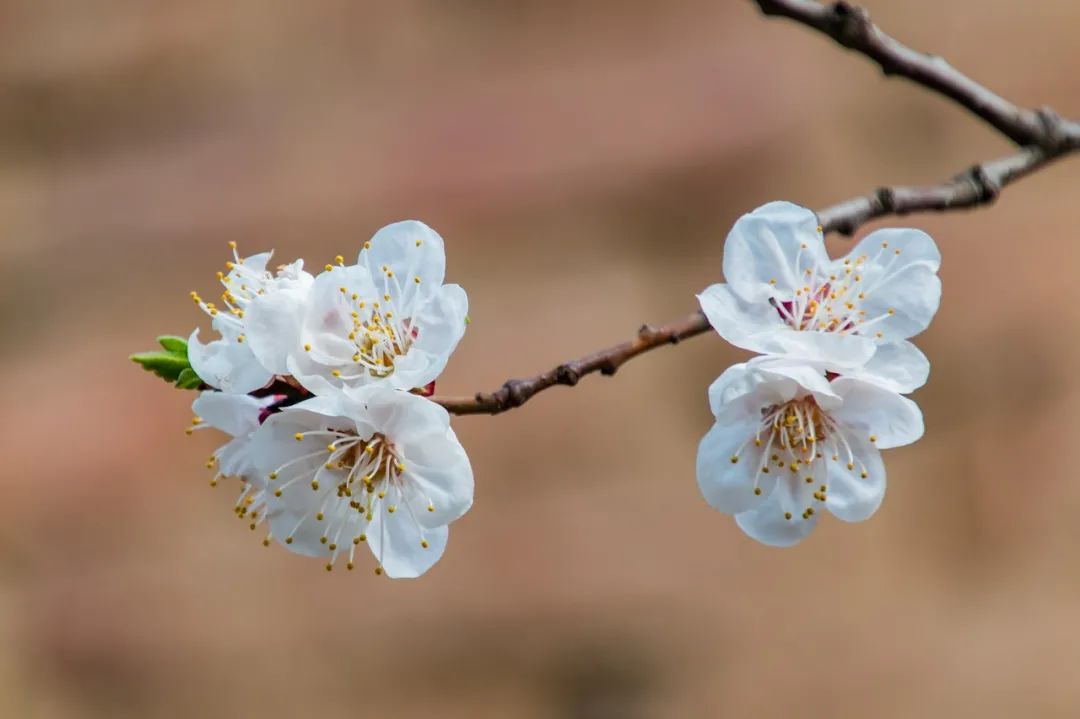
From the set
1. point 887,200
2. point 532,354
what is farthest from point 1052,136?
point 532,354

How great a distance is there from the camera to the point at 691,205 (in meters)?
2.07

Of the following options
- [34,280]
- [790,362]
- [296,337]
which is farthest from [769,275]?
[34,280]

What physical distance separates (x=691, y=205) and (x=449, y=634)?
0.95 metres

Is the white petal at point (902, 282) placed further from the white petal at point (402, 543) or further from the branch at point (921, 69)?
the white petal at point (402, 543)

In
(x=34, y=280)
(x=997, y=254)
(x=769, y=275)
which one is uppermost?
(x=997, y=254)

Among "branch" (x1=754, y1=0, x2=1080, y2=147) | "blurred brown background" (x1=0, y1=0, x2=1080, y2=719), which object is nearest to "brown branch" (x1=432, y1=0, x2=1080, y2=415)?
"branch" (x1=754, y1=0, x2=1080, y2=147)

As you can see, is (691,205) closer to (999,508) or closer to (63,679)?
(999,508)

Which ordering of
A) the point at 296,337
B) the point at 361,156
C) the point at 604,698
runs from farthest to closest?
1. the point at 361,156
2. the point at 604,698
3. the point at 296,337

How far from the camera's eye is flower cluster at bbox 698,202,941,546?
27.9 inches

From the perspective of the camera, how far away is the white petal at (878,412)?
71 centimetres

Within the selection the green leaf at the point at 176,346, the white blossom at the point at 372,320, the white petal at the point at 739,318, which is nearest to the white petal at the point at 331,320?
the white blossom at the point at 372,320

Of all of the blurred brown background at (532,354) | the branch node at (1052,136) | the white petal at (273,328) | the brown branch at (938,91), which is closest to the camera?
the white petal at (273,328)

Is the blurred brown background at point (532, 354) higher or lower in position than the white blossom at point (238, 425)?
higher

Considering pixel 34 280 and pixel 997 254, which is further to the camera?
pixel 34 280
